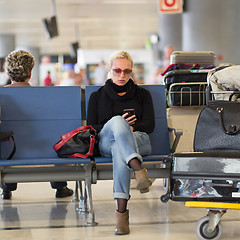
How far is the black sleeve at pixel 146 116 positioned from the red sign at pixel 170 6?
316 inches

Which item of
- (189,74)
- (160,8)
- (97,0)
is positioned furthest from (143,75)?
(189,74)

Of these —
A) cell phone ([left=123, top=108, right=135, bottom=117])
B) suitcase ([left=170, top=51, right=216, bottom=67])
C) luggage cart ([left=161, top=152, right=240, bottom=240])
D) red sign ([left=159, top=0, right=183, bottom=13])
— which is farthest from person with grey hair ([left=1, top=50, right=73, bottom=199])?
red sign ([left=159, top=0, right=183, bottom=13])

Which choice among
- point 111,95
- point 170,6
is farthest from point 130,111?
point 170,6

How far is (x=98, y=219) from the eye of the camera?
149 inches

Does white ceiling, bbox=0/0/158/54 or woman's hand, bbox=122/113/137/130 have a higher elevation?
white ceiling, bbox=0/0/158/54

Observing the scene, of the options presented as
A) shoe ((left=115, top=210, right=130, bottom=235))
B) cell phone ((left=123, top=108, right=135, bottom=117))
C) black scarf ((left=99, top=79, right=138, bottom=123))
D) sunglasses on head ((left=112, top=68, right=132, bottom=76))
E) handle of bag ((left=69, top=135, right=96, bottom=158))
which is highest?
sunglasses on head ((left=112, top=68, right=132, bottom=76))

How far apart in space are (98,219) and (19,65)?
1483 mm

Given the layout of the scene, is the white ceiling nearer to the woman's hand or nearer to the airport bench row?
the airport bench row

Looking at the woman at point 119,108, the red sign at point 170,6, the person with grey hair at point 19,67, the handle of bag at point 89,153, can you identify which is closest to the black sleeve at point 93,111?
the woman at point 119,108

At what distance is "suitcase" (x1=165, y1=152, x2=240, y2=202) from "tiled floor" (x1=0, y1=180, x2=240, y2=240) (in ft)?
1.21

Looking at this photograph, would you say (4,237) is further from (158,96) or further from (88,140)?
(158,96)

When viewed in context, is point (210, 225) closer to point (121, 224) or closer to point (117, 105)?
point (121, 224)

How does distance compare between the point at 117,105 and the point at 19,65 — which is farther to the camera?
the point at 19,65

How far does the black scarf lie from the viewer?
391cm
